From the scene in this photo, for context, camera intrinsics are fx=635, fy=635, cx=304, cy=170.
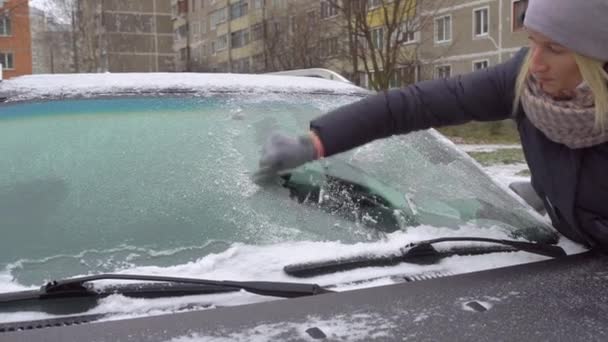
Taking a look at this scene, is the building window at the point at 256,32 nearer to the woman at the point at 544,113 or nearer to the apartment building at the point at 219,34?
the apartment building at the point at 219,34

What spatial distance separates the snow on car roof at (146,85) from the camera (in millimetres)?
1996

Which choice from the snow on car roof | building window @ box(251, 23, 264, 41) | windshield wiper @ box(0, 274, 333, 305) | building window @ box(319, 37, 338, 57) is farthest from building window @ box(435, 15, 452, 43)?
windshield wiper @ box(0, 274, 333, 305)

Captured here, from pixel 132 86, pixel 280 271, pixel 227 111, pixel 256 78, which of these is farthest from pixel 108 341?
pixel 256 78

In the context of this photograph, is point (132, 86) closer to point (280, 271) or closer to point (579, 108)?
point (280, 271)

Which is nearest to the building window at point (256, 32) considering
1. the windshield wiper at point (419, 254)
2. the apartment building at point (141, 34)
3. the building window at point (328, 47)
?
the apartment building at point (141, 34)

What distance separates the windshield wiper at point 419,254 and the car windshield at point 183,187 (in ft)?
0.31

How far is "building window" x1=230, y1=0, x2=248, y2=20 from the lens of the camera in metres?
42.5

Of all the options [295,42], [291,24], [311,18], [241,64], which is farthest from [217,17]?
[295,42]

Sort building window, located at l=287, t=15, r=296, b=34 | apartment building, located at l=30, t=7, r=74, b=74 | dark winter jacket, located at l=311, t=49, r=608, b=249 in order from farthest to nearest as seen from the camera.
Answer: apartment building, located at l=30, t=7, r=74, b=74, building window, located at l=287, t=15, r=296, b=34, dark winter jacket, located at l=311, t=49, r=608, b=249

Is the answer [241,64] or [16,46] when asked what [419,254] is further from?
[16,46]

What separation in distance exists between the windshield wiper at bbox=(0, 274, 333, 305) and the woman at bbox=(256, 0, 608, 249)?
0.97 feet

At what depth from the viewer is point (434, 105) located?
1622 mm

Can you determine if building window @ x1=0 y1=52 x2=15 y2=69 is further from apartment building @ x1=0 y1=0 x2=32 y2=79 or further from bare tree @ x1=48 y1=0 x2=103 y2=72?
bare tree @ x1=48 y1=0 x2=103 y2=72

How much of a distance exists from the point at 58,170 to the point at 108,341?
76cm
